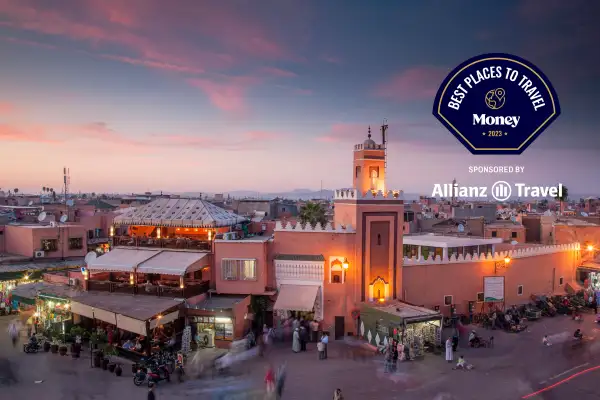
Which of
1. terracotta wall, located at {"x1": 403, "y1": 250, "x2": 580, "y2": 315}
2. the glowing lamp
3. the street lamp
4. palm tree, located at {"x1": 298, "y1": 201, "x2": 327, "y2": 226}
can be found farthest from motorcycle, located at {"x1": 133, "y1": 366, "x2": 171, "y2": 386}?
palm tree, located at {"x1": 298, "y1": 201, "x2": 327, "y2": 226}

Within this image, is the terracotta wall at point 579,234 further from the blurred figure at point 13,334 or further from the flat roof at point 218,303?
the blurred figure at point 13,334

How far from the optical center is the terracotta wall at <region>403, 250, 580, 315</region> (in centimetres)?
2547

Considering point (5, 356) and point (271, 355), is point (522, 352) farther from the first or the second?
point (5, 356)

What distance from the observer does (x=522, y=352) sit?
68.4 ft

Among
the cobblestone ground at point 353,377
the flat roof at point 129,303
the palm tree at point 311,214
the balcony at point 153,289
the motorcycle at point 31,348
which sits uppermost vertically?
the palm tree at point 311,214

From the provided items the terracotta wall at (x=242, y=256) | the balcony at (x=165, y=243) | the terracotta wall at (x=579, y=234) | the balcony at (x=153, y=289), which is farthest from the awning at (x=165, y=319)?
the terracotta wall at (x=579, y=234)

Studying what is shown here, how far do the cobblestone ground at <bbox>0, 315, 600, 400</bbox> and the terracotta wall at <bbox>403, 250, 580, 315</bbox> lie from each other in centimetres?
483

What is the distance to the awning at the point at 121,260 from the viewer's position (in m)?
22.6

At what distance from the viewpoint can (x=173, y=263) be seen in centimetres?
2236

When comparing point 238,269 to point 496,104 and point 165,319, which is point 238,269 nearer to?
point 165,319

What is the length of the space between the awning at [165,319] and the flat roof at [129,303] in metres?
0.28

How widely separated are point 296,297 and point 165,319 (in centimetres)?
583

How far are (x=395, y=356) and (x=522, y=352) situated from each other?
5.93m

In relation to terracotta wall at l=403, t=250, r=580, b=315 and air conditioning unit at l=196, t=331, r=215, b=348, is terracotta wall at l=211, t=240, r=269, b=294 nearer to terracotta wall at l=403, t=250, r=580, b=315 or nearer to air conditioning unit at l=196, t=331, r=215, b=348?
air conditioning unit at l=196, t=331, r=215, b=348
